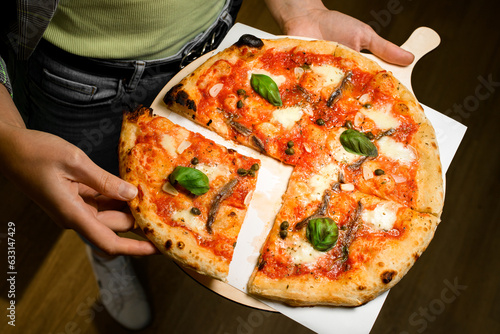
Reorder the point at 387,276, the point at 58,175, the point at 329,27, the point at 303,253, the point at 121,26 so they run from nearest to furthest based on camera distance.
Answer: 1. the point at 58,175
2. the point at 121,26
3. the point at 387,276
4. the point at 303,253
5. the point at 329,27

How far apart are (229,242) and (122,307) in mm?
1925

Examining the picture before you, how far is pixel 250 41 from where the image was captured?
9.22 ft

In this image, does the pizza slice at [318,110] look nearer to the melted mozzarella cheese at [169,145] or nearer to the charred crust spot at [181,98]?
the charred crust spot at [181,98]

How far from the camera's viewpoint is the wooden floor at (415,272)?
12.5ft

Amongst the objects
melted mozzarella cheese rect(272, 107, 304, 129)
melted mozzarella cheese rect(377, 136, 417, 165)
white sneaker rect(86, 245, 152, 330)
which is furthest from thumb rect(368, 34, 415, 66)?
white sneaker rect(86, 245, 152, 330)

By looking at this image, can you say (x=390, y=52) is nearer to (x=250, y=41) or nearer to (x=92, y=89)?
(x=250, y=41)

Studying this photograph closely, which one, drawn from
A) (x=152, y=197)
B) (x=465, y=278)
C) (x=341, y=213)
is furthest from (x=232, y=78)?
(x=465, y=278)

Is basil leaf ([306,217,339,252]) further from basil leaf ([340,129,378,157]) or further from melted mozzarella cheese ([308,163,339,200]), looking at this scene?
basil leaf ([340,129,378,157])

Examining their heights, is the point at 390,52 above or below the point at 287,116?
above

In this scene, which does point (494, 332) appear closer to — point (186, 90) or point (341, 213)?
point (341, 213)

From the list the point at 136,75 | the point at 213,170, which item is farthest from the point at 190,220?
the point at 136,75

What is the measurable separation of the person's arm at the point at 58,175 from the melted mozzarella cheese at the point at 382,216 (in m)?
1.42

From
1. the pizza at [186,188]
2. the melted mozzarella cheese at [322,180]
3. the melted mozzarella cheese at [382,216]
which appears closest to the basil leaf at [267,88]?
the pizza at [186,188]

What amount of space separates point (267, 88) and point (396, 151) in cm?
95
